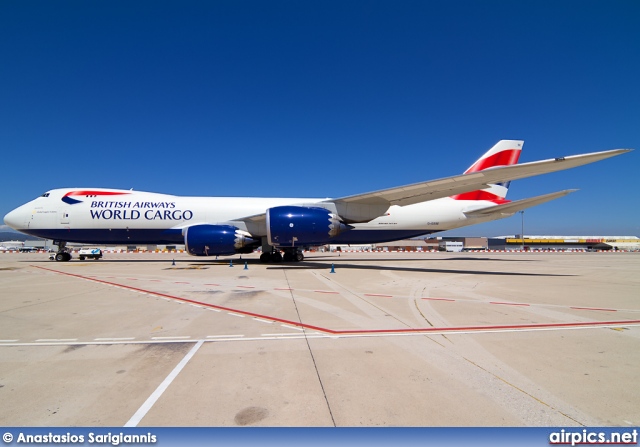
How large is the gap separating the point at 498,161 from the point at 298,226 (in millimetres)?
13256

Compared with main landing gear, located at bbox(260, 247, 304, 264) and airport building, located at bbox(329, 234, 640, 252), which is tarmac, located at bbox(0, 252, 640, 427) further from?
airport building, located at bbox(329, 234, 640, 252)

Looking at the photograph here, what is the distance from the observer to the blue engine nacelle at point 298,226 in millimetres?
15086

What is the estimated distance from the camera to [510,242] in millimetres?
68938

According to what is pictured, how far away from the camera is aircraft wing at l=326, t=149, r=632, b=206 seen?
1054 centimetres

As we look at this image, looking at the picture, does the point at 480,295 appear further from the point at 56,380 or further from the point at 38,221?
the point at 38,221

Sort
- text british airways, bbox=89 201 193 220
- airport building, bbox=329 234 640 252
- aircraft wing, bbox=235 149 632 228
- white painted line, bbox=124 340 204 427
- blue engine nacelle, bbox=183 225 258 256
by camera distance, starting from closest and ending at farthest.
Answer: white painted line, bbox=124 340 204 427 → aircraft wing, bbox=235 149 632 228 → blue engine nacelle, bbox=183 225 258 256 → text british airways, bbox=89 201 193 220 → airport building, bbox=329 234 640 252

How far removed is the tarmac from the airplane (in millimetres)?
8078

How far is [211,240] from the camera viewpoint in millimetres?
16188

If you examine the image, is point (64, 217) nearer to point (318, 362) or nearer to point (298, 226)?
point (298, 226)

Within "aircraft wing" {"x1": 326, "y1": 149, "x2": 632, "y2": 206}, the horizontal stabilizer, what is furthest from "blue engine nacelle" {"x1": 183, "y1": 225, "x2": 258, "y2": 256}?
the horizontal stabilizer

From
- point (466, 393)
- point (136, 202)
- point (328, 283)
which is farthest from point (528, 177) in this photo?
point (136, 202)

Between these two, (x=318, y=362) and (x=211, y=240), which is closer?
(x=318, y=362)

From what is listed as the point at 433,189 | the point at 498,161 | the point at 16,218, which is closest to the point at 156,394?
the point at 433,189

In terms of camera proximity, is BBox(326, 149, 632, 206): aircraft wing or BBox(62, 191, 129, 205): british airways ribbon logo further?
BBox(62, 191, 129, 205): british airways ribbon logo
